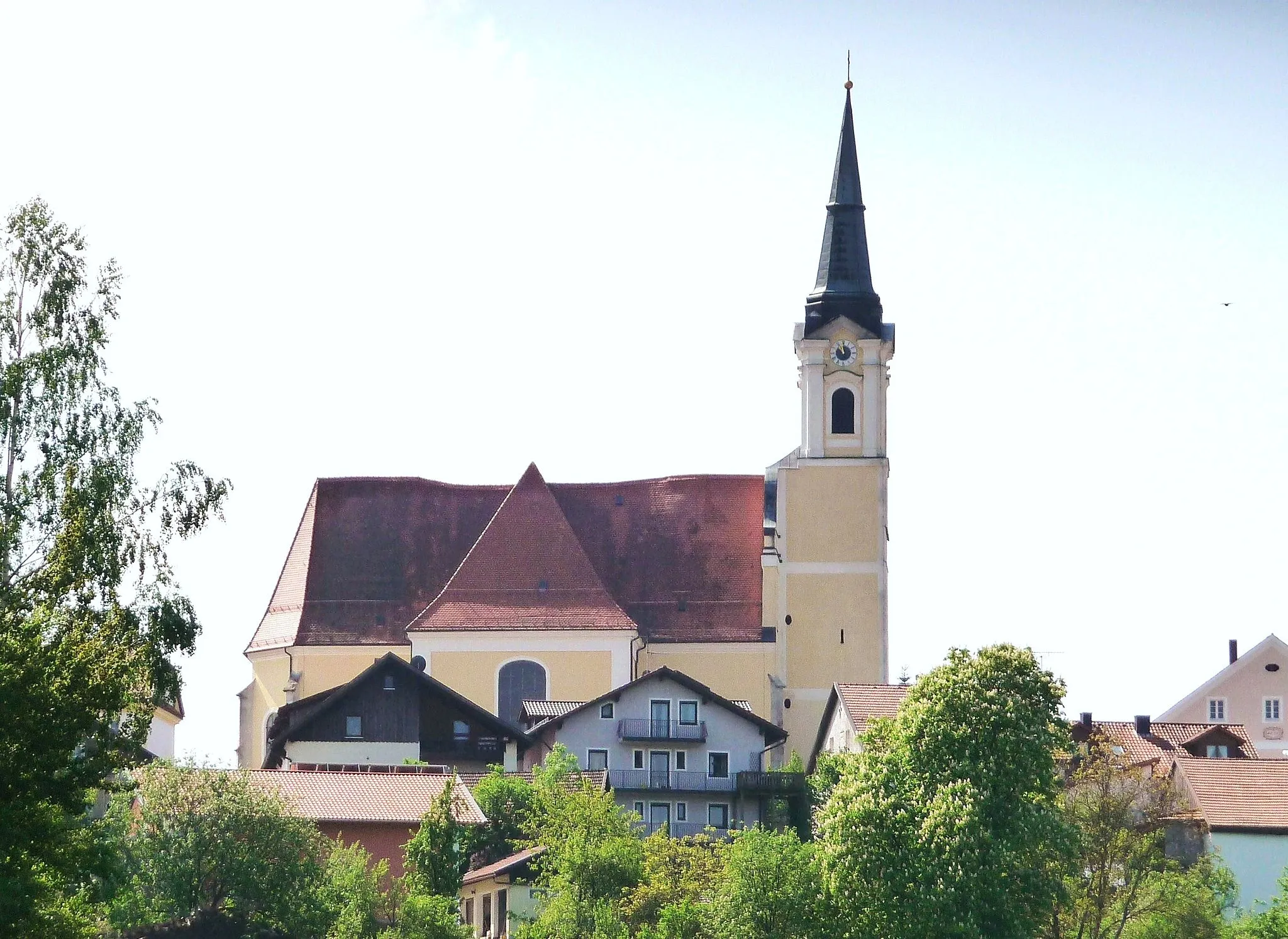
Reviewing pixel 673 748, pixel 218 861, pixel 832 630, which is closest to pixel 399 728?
pixel 673 748

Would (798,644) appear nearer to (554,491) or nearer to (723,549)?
(723,549)

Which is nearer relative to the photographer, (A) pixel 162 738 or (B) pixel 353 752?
(B) pixel 353 752

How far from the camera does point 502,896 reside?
1682 inches

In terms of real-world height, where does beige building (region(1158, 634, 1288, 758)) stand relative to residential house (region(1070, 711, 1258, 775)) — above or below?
above

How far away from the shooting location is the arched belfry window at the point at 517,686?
6444 cm

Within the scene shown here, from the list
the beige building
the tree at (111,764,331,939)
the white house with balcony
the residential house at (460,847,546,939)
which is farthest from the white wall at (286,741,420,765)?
the beige building

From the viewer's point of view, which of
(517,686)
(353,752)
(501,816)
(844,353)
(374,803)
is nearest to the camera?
(374,803)

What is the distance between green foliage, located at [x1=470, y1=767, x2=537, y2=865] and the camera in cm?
4475

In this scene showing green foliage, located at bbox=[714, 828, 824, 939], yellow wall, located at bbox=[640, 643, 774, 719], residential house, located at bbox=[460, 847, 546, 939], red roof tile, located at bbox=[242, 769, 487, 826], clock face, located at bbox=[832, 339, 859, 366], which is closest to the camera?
green foliage, located at bbox=[714, 828, 824, 939]

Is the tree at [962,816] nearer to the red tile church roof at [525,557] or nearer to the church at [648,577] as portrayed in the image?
the church at [648,577]

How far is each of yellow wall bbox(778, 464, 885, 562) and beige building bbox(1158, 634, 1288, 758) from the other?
2104 centimetres

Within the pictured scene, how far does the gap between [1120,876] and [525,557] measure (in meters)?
27.7

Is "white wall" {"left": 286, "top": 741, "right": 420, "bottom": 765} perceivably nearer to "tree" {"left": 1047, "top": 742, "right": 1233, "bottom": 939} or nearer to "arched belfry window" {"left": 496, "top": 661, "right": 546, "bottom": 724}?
"arched belfry window" {"left": 496, "top": 661, "right": 546, "bottom": 724}

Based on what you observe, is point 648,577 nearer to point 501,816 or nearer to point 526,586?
point 526,586
